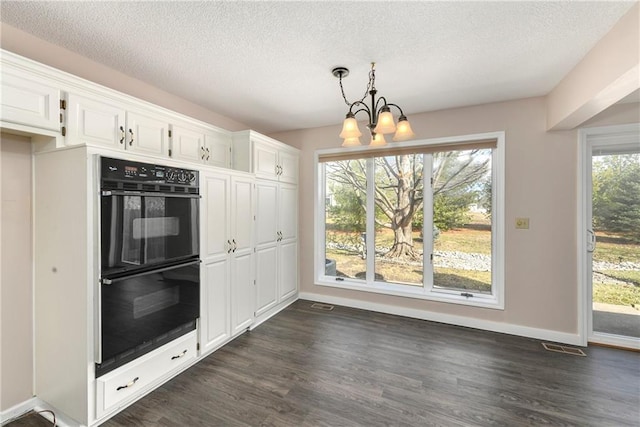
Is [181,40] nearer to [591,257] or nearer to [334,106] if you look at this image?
[334,106]

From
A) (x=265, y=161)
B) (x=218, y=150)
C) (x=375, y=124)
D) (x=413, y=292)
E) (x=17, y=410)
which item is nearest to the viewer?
(x=17, y=410)

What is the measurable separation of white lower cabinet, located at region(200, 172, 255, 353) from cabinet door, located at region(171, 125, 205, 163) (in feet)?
1.26

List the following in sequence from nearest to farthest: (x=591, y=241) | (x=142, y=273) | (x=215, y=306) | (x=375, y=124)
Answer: (x=142, y=273), (x=375, y=124), (x=215, y=306), (x=591, y=241)

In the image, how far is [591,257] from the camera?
284 cm

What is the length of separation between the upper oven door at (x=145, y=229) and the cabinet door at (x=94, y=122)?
55 centimetres

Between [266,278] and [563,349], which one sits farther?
[266,278]

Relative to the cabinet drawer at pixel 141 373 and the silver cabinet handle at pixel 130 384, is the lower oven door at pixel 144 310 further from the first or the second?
the silver cabinet handle at pixel 130 384

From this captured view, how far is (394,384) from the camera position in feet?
7.14

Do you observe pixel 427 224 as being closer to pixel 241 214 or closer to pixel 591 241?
pixel 591 241

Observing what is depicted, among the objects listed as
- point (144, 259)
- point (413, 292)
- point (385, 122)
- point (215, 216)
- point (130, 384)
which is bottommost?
point (130, 384)

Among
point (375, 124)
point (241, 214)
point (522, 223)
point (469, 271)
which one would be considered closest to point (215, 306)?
point (241, 214)

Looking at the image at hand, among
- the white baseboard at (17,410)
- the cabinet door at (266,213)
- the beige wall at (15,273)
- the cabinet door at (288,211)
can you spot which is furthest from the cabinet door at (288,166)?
the white baseboard at (17,410)

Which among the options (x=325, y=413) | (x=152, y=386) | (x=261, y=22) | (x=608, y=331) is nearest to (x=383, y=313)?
(x=325, y=413)

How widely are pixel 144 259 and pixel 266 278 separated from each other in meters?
1.65
